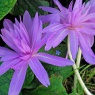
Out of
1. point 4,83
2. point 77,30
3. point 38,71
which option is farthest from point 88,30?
point 4,83

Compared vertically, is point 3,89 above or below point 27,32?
below

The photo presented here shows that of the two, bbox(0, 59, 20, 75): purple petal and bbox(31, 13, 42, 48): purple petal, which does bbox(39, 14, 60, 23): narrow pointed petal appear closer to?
bbox(31, 13, 42, 48): purple petal

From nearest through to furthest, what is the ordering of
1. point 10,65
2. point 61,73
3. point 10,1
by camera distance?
point 10,65, point 10,1, point 61,73

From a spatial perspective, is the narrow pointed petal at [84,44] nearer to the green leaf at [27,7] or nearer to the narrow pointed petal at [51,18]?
the narrow pointed petal at [51,18]

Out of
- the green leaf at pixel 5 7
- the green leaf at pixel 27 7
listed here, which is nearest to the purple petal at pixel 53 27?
the green leaf at pixel 5 7

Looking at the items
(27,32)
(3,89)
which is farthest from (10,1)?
(3,89)

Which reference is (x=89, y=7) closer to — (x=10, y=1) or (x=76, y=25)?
(x=76, y=25)

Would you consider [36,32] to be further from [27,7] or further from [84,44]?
[27,7]

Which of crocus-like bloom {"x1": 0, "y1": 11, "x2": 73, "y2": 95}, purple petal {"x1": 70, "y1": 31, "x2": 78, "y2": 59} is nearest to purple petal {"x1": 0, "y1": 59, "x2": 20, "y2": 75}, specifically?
crocus-like bloom {"x1": 0, "y1": 11, "x2": 73, "y2": 95}
